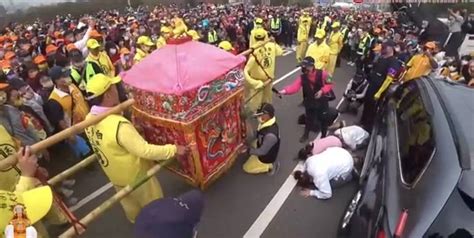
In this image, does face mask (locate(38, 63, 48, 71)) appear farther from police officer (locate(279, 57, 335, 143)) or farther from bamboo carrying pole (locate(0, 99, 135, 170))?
police officer (locate(279, 57, 335, 143))

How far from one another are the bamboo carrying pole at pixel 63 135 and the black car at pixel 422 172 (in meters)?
2.23

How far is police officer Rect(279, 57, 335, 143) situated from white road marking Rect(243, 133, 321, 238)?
1223mm

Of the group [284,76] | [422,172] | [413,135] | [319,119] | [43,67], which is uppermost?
[422,172]

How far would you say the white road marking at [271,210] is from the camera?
4223 millimetres

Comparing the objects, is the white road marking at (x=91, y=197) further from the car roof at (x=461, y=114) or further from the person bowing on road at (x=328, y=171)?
the car roof at (x=461, y=114)

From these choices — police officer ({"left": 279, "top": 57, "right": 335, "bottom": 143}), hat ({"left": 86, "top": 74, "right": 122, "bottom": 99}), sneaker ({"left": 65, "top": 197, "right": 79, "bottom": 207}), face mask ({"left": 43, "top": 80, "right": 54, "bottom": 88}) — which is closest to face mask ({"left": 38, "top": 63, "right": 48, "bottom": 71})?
face mask ({"left": 43, "top": 80, "right": 54, "bottom": 88})

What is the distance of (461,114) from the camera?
2.90 m

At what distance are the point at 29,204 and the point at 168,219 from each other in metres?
1.04

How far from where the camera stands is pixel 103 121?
341cm

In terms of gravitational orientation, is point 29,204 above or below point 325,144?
above

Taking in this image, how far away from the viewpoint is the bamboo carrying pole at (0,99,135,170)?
2748 mm

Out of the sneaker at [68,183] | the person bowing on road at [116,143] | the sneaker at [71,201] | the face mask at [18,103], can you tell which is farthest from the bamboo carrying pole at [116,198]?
the face mask at [18,103]


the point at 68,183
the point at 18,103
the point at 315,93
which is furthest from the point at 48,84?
the point at 315,93

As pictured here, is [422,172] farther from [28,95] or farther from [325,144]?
[28,95]
